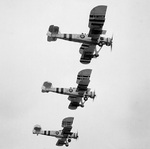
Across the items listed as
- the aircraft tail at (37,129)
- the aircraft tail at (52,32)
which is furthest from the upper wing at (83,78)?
the aircraft tail at (37,129)

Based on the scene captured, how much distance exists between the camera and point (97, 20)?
4662 centimetres

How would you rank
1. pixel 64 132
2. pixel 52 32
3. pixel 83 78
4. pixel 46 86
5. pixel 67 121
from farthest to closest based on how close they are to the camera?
pixel 64 132 < pixel 67 121 < pixel 46 86 < pixel 83 78 < pixel 52 32

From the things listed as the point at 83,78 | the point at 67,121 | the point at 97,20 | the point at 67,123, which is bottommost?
the point at 67,123

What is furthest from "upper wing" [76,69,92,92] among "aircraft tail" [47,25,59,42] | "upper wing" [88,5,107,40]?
"upper wing" [88,5,107,40]

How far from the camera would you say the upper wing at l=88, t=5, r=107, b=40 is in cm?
4550

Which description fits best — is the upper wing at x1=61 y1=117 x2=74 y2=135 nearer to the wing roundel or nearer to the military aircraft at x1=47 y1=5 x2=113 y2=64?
the wing roundel

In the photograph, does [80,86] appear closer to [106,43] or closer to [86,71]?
[86,71]

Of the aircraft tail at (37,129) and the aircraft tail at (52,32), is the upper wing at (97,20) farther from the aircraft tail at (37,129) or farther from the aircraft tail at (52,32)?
the aircraft tail at (37,129)

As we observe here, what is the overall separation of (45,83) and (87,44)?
10.5m

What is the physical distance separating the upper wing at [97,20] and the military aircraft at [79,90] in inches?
329

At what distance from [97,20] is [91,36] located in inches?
120

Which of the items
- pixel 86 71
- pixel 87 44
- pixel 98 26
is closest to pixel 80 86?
pixel 86 71

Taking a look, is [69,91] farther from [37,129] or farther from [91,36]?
[91,36]

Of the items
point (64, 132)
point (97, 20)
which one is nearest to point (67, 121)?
point (64, 132)
